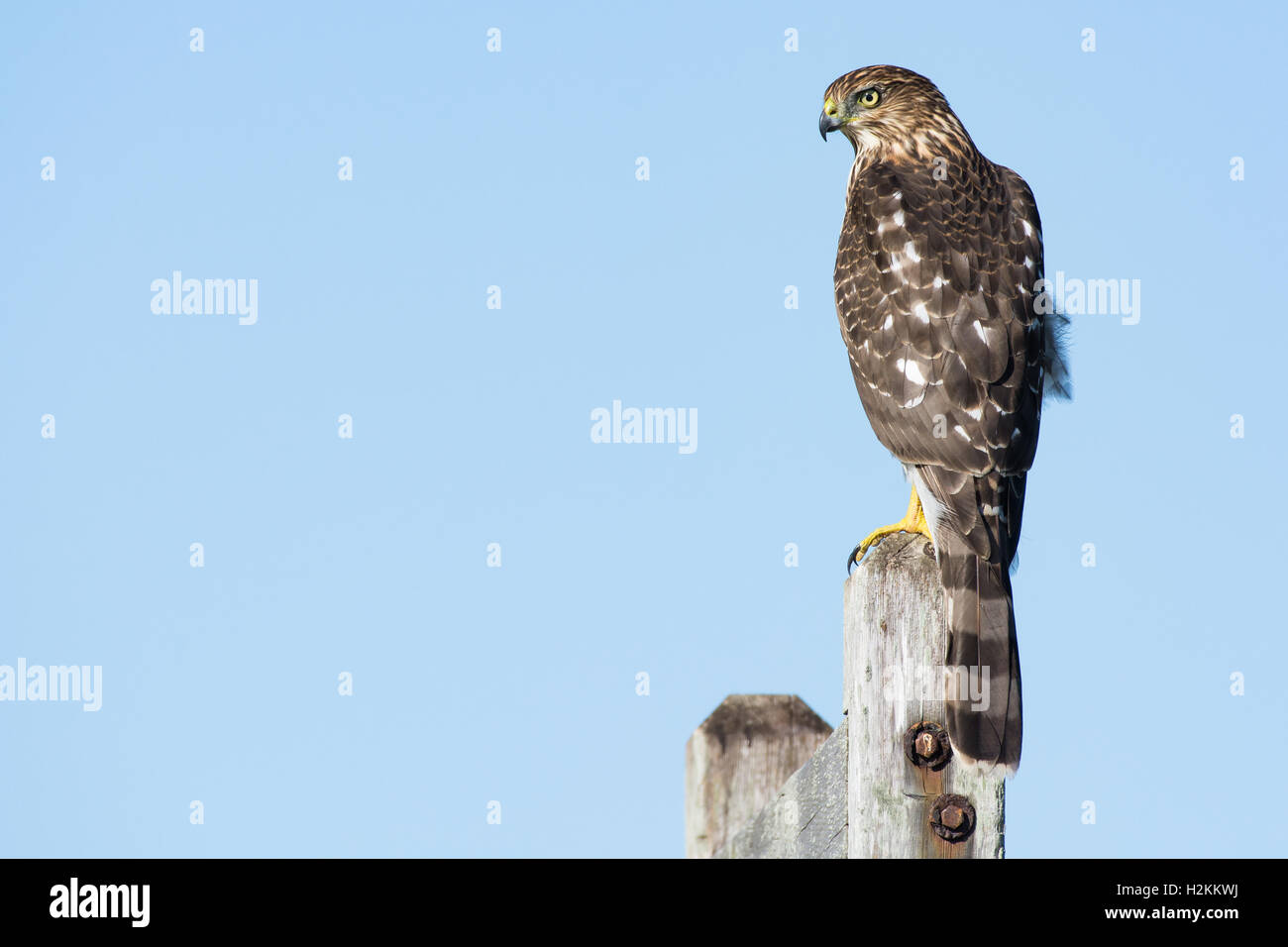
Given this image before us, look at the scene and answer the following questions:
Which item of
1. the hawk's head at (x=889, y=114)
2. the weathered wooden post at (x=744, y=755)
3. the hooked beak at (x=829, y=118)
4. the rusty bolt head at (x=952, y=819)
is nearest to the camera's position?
the rusty bolt head at (x=952, y=819)

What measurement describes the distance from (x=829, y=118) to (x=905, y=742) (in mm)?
3997

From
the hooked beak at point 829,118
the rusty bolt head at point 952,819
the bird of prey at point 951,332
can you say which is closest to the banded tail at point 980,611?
the bird of prey at point 951,332

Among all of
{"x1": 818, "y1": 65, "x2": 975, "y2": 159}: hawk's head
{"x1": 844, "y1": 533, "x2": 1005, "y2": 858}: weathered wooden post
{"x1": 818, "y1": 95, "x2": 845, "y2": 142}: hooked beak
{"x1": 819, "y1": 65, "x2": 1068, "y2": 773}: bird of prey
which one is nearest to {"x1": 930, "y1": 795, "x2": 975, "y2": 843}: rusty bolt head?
{"x1": 844, "y1": 533, "x2": 1005, "y2": 858}: weathered wooden post

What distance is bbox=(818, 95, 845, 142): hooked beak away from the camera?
640cm

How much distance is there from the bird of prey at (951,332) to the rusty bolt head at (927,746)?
599 mm

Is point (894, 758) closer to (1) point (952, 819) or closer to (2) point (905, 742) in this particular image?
(2) point (905, 742)

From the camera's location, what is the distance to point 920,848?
3123mm

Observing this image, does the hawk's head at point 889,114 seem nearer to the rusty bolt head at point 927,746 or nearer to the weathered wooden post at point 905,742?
the weathered wooden post at point 905,742

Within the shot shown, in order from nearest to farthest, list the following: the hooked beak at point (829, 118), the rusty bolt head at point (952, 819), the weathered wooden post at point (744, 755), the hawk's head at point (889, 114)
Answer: the rusty bolt head at point (952, 819) → the weathered wooden post at point (744, 755) → the hawk's head at point (889, 114) → the hooked beak at point (829, 118)

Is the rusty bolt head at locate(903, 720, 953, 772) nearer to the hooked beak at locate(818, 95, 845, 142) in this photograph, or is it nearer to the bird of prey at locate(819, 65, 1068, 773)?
the bird of prey at locate(819, 65, 1068, 773)

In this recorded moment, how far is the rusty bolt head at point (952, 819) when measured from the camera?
312 centimetres

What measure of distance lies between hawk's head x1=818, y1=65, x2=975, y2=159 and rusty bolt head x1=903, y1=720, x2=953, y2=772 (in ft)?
11.8
